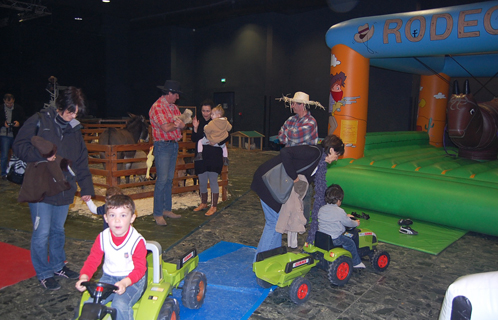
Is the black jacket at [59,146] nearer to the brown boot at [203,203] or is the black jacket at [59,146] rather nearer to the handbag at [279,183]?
the handbag at [279,183]

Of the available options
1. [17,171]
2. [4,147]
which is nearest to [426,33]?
[17,171]

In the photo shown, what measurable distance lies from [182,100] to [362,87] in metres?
13.1

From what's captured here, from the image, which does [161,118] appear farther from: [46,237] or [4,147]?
[4,147]

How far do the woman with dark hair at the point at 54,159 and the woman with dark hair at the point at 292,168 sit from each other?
166cm

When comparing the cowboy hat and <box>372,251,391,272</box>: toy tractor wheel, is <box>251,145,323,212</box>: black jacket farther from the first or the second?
the cowboy hat

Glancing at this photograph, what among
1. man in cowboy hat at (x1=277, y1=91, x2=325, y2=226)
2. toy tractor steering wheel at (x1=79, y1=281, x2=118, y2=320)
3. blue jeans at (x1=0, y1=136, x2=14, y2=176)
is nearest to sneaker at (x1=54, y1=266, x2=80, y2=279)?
toy tractor steering wheel at (x1=79, y1=281, x2=118, y2=320)

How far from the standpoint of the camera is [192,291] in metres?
2.92

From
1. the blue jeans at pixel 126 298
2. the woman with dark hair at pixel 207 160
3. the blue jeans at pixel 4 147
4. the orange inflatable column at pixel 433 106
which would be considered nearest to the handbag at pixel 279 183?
the blue jeans at pixel 126 298

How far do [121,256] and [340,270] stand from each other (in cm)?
208

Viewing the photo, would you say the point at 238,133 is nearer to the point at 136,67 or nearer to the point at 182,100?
the point at 182,100

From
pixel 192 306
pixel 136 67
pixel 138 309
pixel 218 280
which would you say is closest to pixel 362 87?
pixel 218 280

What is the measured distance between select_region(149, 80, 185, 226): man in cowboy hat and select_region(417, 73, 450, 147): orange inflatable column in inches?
312

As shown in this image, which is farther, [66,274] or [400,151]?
[400,151]

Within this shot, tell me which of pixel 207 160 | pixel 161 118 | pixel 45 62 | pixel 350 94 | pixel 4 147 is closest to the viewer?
pixel 161 118
